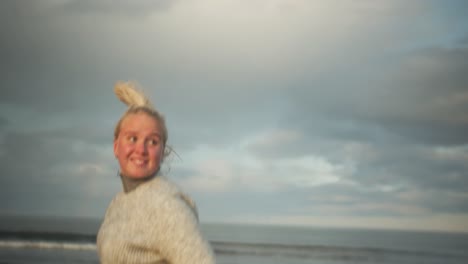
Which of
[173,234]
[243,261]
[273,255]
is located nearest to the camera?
[173,234]

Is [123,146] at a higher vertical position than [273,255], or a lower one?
higher

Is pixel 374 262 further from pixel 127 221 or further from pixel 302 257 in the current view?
pixel 127 221

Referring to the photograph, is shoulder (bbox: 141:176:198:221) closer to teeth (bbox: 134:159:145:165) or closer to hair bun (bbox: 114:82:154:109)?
teeth (bbox: 134:159:145:165)

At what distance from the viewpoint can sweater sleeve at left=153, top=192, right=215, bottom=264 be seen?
1.22 metres

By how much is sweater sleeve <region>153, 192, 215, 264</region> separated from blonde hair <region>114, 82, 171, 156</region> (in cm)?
20

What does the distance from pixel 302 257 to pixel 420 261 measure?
19.5ft

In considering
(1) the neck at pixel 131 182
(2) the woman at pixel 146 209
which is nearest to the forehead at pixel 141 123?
(2) the woman at pixel 146 209

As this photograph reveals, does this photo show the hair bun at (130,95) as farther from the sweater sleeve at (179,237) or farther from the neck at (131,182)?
the sweater sleeve at (179,237)

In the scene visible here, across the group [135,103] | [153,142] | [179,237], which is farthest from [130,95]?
[179,237]

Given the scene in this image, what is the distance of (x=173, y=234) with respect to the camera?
1.24 meters

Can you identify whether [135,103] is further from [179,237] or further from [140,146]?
[179,237]

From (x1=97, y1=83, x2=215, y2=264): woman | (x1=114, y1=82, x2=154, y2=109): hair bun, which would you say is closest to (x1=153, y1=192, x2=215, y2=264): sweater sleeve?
(x1=97, y1=83, x2=215, y2=264): woman

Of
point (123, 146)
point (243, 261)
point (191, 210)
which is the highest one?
point (123, 146)

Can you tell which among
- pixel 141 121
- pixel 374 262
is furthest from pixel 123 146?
pixel 374 262
